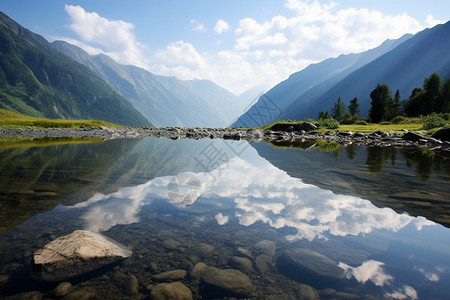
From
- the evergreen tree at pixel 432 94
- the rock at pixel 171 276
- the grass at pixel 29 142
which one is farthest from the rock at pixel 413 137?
the evergreen tree at pixel 432 94

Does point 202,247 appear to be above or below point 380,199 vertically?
below

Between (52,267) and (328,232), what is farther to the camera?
(328,232)

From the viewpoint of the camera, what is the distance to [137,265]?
18.6ft

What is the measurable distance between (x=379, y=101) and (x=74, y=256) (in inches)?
4096

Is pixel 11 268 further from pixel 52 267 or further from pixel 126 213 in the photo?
pixel 126 213

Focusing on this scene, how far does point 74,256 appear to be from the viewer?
548 centimetres

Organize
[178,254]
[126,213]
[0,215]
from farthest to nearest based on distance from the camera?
[126,213] → [0,215] → [178,254]

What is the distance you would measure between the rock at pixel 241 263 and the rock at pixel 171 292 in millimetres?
1256

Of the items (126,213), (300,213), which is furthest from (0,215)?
(300,213)

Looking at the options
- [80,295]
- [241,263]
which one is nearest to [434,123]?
[241,263]

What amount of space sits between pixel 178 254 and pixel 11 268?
3324 millimetres

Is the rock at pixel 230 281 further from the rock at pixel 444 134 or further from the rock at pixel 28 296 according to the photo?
the rock at pixel 444 134

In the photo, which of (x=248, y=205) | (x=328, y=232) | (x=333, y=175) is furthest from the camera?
(x=333, y=175)

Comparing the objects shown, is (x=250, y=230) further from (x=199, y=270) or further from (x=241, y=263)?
(x=199, y=270)
